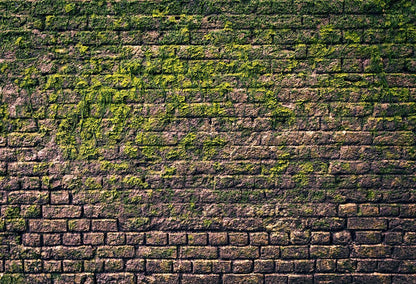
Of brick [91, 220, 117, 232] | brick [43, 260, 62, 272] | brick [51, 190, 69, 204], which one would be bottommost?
brick [43, 260, 62, 272]

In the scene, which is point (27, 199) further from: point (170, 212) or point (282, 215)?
point (282, 215)

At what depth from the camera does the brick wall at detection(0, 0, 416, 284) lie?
2.02 meters

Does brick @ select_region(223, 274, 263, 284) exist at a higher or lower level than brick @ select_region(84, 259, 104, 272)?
lower

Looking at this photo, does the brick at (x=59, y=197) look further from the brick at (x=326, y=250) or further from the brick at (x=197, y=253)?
the brick at (x=326, y=250)

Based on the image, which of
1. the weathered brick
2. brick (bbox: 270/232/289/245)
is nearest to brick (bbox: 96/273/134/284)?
the weathered brick

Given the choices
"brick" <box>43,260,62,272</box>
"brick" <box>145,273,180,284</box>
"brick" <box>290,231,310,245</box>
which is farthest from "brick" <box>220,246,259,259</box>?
"brick" <box>43,260,62,272</box>

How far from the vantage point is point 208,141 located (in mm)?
2037

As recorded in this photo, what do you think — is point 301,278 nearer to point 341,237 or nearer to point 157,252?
point 341,237

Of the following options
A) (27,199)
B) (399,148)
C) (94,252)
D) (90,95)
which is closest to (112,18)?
(90,95)

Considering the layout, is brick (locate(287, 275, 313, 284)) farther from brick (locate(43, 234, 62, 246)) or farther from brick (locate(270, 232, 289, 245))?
brick (locate(43, 234, 62, 246))

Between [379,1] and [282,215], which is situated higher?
[379,1]

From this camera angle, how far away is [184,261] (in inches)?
81.4

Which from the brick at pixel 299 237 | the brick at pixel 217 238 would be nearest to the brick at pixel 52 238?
the brick at pixel 217 238

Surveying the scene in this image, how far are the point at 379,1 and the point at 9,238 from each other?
9.97 feet
